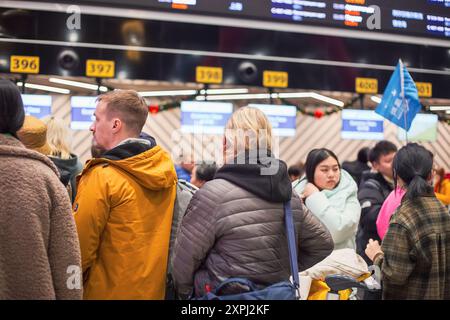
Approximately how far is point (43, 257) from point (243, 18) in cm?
380

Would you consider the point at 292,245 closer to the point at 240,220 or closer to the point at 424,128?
the point at 240,220

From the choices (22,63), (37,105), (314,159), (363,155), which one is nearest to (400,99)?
(363,155)

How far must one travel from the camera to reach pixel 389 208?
2.97 m

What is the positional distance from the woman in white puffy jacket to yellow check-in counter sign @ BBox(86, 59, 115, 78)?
3.50m

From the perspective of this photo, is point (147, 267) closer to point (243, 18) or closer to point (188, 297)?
point (188, 297)

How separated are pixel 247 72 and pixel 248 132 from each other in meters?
4.70

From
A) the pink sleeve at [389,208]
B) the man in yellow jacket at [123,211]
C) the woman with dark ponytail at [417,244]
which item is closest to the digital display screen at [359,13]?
the pink sleeve at [389,208]

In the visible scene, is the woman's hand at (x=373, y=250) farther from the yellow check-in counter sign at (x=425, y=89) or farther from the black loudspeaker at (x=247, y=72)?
→ the yellow check-in counter sign at (x=425, y=89)

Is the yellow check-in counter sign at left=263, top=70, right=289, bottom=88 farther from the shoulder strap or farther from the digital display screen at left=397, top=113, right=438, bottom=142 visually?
the shoulder strap

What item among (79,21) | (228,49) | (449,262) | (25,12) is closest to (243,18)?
(228,49)

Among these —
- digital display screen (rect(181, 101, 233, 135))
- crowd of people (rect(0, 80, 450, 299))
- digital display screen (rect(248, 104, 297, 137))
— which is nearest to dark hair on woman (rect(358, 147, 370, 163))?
digital display screen (rect(181, 101, 233, 135))

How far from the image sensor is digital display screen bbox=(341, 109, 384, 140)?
26.2ft
